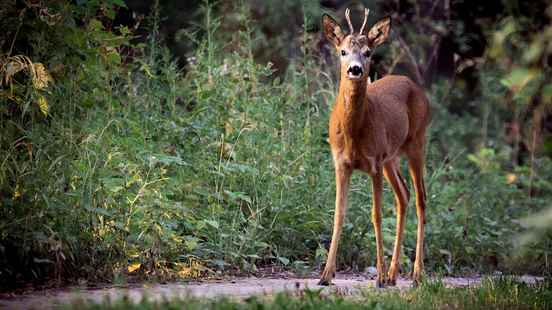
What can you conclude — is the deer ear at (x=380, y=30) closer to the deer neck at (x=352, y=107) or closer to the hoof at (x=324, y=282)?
the deer neck at (x=352, y=107)

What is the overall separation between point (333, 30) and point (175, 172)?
72.7 inches

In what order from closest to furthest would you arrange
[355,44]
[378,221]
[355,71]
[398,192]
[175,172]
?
[355,71] → [355,44] → [378,221] → [175,172] → [398,192]

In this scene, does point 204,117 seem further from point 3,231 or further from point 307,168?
point 3,231

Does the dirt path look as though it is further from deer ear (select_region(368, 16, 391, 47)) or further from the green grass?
deer ear (select_region(368, 16, 391, 47))

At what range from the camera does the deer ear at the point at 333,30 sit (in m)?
6.96

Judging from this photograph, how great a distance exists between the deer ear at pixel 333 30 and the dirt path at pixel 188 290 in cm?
200

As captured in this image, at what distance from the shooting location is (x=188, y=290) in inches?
195

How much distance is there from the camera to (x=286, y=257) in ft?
24.7

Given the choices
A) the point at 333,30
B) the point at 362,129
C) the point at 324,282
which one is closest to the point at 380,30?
the point at 333,30

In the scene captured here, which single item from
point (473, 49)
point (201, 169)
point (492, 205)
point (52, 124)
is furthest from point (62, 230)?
point (473, 49)

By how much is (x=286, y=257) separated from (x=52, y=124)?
102 inches

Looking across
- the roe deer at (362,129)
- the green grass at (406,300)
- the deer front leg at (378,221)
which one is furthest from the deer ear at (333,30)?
the green grass at (406,300)

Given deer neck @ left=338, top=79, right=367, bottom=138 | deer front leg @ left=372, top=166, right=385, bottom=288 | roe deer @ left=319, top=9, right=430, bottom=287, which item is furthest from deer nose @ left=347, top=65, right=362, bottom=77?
deer front leg @ left=372, top=166, right=385, bottom=288

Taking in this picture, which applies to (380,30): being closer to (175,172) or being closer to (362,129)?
(362,129)
